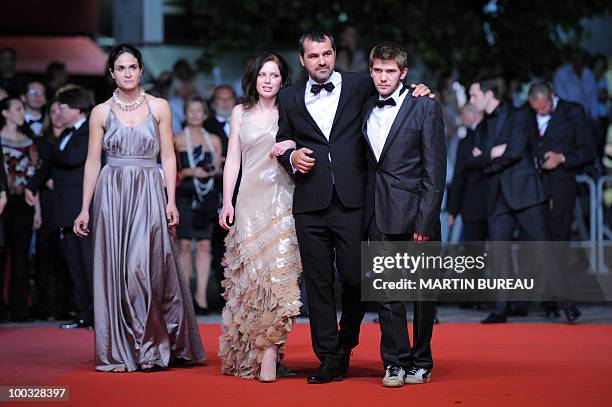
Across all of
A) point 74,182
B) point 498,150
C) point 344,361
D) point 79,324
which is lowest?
point 79,324

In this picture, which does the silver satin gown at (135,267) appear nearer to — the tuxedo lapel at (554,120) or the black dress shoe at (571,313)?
the black dress shoe at (571,313)

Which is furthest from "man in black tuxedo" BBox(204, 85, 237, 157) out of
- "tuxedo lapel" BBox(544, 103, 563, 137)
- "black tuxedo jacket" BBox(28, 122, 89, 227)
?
"tuxedo lapel" BBox(544, 103, 563, 137)

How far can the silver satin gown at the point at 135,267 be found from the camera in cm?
798

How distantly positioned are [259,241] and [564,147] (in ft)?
15.4

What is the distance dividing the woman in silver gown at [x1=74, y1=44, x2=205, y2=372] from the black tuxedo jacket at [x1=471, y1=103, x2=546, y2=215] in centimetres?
366

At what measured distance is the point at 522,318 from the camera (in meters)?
11.3

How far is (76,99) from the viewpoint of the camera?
1092 cm

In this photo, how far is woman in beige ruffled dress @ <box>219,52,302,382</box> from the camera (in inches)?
295

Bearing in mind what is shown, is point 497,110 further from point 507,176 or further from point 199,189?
point 199,189

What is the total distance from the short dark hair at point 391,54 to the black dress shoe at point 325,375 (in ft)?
5.81

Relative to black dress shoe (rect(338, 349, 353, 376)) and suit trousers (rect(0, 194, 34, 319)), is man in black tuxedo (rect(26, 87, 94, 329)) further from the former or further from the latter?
black dress shoe (rect(338, 349, 353, 376))

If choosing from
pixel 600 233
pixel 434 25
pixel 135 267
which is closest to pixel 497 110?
pixel 600 233

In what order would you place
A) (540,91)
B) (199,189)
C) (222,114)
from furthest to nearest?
1. (222,114)
2. (199,189)
3. (540,91)

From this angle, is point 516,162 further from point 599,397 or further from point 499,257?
point 599,397
